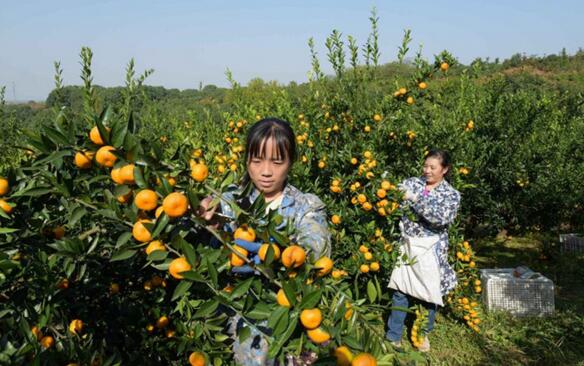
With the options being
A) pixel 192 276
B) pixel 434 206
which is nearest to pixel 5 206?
pixel 192 276

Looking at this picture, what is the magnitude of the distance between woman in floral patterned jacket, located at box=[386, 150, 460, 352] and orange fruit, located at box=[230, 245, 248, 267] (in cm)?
203

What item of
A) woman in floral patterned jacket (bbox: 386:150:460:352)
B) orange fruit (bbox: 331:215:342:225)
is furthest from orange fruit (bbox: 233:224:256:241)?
woman in floral patterned jacket (bbox: 386:150:460:352)

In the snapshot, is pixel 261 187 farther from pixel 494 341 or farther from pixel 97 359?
pixel 494 341

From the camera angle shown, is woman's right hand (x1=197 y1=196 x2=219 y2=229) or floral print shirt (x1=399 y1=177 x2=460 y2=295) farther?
floral print shirt (x1=399 y1=177 x2=460 y2=295)

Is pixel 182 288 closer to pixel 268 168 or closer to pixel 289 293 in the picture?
pixel 289 293

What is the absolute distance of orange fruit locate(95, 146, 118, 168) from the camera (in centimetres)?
84

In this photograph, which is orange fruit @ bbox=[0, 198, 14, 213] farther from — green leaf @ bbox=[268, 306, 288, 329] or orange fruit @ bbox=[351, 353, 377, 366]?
orange fruit @ bbox=[351, 353, 377, 366]

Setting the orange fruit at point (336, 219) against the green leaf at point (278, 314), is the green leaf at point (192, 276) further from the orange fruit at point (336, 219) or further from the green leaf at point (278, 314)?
the orange fruit at point (336, 219)

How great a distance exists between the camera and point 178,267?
798mm

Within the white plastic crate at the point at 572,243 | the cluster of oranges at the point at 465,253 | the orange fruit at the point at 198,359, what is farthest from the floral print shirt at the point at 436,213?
the white plastic crate at the point at 572,243

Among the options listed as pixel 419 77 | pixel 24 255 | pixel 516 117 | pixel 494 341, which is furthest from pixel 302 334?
pixel 516 117

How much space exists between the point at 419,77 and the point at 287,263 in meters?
2.56

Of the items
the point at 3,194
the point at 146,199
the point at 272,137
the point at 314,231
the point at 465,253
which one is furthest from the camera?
the point at 465,253

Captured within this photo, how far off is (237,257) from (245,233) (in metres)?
0.06
